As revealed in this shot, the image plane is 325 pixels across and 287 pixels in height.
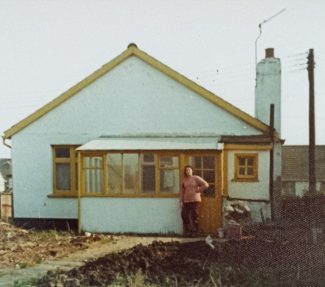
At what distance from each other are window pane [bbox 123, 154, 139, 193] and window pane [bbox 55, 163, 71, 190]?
2.87m

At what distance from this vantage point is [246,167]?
16219mm

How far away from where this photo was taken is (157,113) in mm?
16844

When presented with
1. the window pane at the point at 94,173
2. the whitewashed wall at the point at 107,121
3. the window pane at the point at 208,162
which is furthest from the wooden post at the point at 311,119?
the window pane at the point at 94,173

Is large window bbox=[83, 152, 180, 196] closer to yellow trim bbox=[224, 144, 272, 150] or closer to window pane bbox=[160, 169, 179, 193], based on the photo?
window pane bbox=[160, 169, 179, 193]

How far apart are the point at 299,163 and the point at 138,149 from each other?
32416mm

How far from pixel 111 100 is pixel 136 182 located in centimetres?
339

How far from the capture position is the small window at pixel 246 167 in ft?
52.9

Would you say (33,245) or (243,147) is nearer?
(33,245)

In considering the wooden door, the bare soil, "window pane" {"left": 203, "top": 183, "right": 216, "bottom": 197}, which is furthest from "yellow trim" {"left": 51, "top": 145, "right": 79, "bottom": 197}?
the bare soil

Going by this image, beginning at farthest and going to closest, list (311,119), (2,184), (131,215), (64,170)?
(2,184) → (311,119) → (64,170) → (131,215)

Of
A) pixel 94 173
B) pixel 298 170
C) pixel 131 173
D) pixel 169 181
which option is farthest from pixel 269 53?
pixel 298 170

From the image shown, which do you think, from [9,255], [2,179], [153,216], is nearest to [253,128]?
[153,216]

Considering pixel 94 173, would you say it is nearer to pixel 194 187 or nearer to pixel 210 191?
pixel 194 187

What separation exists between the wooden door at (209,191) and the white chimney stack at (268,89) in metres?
3.14
